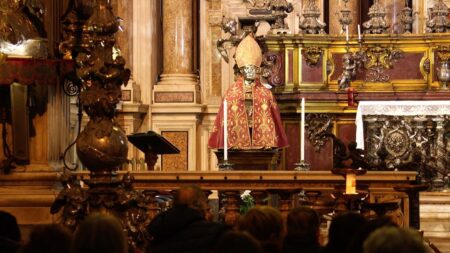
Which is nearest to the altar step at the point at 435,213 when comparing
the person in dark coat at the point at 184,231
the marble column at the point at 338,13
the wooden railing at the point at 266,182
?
the marble column at the point at 338,13

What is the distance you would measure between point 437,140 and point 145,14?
612 cm

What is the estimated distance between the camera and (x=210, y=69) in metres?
24.8

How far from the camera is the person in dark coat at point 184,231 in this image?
8445 mm

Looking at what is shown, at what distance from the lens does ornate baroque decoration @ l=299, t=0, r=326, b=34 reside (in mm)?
22000

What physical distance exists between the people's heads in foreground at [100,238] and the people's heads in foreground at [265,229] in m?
1.24

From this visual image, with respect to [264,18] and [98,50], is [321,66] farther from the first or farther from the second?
[98,50]

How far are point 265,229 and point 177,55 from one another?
54.5 feet

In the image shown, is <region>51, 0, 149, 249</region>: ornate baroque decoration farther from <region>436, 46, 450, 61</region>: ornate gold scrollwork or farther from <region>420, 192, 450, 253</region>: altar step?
<region>436, 46, 450, 61</region>: ornate gold scrollwork

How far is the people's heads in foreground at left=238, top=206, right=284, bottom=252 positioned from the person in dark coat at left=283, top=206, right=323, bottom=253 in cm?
6

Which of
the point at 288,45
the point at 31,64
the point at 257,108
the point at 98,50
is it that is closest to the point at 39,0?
the point at 31,64

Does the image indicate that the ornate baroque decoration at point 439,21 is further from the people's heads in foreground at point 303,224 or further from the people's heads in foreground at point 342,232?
the people's heads in foreground at point 342,232

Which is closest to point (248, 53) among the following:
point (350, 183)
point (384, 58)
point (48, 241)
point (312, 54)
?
point (312, 54)

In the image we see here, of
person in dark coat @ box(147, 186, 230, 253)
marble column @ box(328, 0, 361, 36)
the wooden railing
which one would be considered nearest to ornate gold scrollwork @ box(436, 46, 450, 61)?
marble column @ box(328, 0, 361, 36)

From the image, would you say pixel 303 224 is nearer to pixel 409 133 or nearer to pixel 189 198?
pixel 189 198
